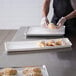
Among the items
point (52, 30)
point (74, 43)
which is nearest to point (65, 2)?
point (52, 30)

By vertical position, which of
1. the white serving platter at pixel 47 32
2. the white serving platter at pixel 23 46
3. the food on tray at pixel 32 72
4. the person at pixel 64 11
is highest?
the person at pixel 64 11

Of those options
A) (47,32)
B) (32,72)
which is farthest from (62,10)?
(32,72)

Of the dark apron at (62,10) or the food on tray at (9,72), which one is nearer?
the food on tray at (9,72)

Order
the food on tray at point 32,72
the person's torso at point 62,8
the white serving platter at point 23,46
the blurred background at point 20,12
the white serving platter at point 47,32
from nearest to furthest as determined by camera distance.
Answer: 1. the food on tray at point 32,72
2. the white serving platter at point 23,46
3. the white serving platter at point 47,32
4. the person's torso at point 62,8
5. the blurred background at point 20,12

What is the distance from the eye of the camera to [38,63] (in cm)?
83

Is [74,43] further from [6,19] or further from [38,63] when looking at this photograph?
[6,19]

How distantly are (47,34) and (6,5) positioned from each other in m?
2.39

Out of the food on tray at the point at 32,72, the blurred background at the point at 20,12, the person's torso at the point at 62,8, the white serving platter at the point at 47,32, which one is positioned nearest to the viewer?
the food on tray at the point at 32,72

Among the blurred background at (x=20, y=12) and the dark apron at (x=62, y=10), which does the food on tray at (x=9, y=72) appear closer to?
the dark apron at (x=62, y=10)

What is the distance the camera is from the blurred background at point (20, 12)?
3.42 m

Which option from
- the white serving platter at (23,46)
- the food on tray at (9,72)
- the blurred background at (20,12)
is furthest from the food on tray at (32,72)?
the blurred background at (20,12)

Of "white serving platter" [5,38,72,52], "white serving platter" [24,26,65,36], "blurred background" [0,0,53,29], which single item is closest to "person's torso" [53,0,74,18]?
"white serving platter" [24,26,65,36]

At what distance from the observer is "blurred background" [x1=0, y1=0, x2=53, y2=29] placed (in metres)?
3.42

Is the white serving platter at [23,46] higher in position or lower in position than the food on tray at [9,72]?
higher
